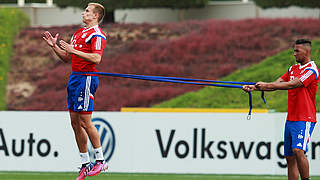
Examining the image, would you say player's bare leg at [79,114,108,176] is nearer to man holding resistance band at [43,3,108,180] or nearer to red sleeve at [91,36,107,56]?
man holding resistance band at [43,3,108,180]

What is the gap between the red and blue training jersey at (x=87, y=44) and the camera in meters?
8.53

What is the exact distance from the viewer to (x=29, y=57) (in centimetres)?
2344

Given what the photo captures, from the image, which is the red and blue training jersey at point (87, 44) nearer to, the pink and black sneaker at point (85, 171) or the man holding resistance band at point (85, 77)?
the man holding resistance band at point (85, 77)

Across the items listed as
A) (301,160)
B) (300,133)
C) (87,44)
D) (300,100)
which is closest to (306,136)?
(300,133)

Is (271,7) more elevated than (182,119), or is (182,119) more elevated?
(271,7)

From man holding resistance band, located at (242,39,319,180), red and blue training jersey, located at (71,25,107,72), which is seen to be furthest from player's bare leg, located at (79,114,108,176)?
man holding resistance band, located at (242,39,319,180)

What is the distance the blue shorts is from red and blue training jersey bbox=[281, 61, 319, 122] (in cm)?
269

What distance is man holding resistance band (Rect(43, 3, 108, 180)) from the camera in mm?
8555

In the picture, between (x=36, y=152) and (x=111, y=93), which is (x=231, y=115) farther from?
(x=111, y=93)

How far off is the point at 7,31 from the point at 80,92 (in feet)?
53.0

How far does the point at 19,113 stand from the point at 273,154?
4.96 meters

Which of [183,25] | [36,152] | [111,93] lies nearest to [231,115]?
[36,152]

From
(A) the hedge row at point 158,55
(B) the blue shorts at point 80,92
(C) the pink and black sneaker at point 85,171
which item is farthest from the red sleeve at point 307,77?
(A) the hedge row at point 158,55

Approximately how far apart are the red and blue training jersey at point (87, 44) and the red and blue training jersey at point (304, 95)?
8.52ft
